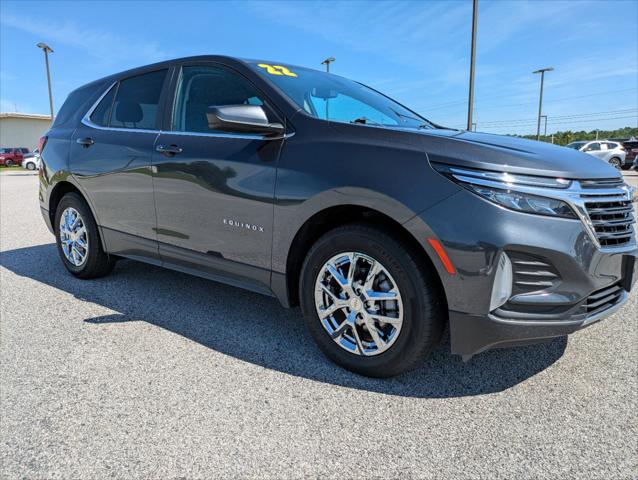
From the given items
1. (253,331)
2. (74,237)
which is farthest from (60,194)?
(253,331)

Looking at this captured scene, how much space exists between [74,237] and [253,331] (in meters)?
2.16

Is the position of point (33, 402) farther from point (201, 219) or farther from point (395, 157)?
point (395, 157)

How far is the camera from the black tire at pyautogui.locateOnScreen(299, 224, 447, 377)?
88.0 inches

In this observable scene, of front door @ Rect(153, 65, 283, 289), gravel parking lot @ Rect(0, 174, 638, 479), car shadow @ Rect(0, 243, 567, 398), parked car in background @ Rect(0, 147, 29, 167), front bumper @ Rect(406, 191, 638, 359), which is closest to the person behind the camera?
gravel parking lot @ Rect(0, 174, 638, 479)

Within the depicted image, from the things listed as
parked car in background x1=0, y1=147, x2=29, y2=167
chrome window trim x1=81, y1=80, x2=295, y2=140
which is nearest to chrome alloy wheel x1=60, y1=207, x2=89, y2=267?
chrome window trim x1=81, y1=80, x2=295, y2=140

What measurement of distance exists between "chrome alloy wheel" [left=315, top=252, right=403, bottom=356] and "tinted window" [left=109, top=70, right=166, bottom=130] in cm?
191

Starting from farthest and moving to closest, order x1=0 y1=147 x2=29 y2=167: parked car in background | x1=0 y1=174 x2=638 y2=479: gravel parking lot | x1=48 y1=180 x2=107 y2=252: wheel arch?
x1=0 y1=147 x2=29 y2=167: parked car in background, x1=48 y1=180 x2=107 y2=252: wheel arch, x1=0 y1=174 x2=638 y2=479: gravel parking lot

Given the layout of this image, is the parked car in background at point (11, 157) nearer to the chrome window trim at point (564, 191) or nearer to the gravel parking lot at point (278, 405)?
the gravel parking lot at point (278, 405)

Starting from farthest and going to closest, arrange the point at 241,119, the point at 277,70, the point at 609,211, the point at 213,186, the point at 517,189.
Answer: the point at 277,70, the point at 213,186, the point at 241,119, the point at 609,211, the point at 517,189

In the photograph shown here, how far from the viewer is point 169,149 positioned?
322 centimetres

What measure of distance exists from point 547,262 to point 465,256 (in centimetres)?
35

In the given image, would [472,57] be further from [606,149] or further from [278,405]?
[606,149]

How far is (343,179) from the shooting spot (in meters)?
2.39

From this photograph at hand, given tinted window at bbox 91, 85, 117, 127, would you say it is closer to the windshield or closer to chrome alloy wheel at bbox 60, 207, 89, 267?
chrome alloy wheel at bbox 60, 207, 89, 267
